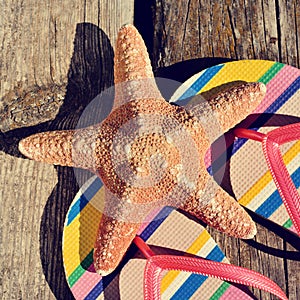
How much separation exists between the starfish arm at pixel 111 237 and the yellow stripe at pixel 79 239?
0.10 metres

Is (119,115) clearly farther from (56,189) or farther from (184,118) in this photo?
(56,189)

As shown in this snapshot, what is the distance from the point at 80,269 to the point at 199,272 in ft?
0.94

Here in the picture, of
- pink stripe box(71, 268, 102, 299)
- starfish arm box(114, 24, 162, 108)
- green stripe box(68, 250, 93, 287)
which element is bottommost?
pink stripe box(71, 268, 102, 299)

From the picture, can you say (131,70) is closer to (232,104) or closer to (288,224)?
(232,104)

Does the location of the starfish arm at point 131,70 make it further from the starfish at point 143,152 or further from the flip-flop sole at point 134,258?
the flip-flop sole at point 134,258

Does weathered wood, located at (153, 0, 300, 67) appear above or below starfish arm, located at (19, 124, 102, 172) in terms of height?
above

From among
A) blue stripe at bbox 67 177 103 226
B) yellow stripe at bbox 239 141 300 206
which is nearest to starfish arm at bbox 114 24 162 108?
blue stripe at bbox 67 177 103 226

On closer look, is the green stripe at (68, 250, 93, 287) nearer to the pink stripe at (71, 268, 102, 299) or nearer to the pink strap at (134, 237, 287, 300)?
the pink stripe at (71, 268, 102, 299)

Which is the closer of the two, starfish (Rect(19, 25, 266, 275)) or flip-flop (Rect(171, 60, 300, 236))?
starfish (Rect(19, 25, 266, 275))

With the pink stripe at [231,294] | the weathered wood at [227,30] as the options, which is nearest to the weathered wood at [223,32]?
the weathered wood at [227,30]

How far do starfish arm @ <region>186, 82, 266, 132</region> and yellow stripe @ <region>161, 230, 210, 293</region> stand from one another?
276 mm

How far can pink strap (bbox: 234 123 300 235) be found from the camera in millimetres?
1199

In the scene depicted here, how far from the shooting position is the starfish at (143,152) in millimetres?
1129

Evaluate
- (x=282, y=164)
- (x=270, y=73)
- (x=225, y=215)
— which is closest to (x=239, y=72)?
(x=270, y=73)
